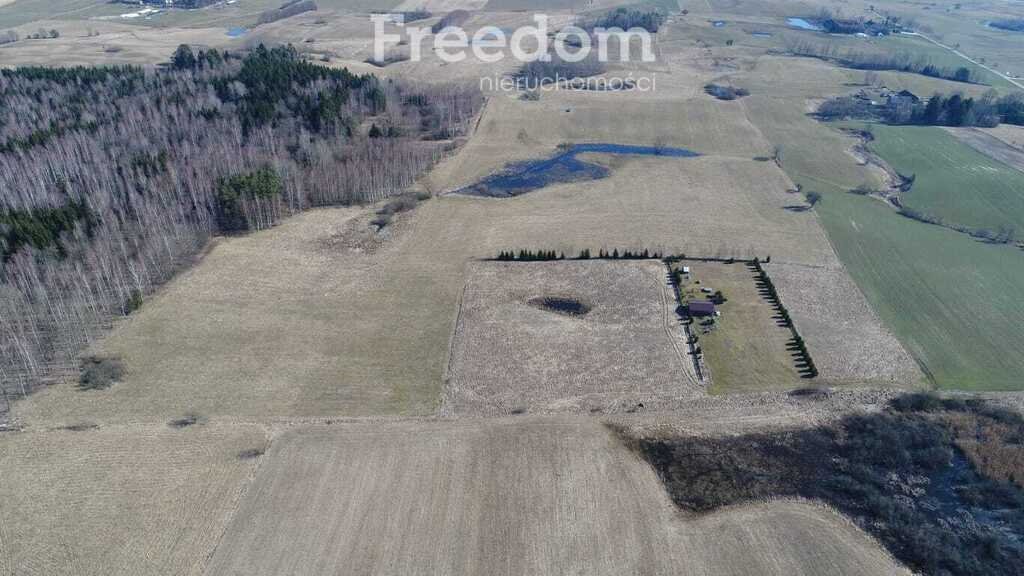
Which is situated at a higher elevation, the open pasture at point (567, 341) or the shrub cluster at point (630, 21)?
the shrub cluster at point (630, 21)

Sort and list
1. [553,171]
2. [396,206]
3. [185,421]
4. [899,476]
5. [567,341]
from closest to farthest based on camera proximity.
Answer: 1. [899,476]
2. [185,421]
3. [567,341]
4. [396,206]
5. [553,171]

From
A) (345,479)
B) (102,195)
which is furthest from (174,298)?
(345,479)

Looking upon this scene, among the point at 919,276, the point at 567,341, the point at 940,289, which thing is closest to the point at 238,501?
the point at 567,341

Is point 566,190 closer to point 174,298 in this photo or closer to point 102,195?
point 174,298

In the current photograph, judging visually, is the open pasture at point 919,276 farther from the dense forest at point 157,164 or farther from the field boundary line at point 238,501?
the dense forest at point 157,164

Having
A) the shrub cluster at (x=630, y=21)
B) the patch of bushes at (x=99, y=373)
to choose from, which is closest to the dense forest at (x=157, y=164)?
the patch of bushes at (x=99, y=373)

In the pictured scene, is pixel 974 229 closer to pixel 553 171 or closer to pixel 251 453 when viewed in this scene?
pixel 553 171
